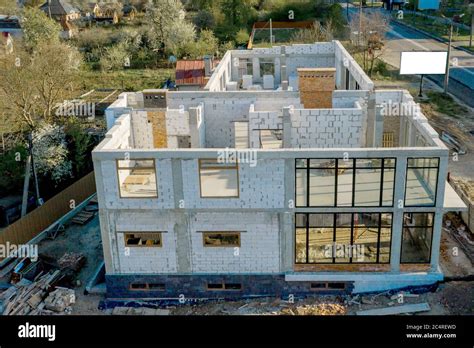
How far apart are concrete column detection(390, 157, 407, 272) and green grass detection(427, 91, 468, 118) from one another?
2674 cm

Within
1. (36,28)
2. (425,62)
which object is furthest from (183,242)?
(36,28)

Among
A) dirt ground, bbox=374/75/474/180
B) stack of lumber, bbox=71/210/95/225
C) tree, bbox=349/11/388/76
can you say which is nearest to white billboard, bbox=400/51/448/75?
dirt ground, bbox=374/75/474/180

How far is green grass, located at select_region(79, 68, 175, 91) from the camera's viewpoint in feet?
186

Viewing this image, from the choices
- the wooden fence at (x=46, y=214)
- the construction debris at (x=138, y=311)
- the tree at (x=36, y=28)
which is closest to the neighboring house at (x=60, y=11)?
the tree at (x=36, y=28)

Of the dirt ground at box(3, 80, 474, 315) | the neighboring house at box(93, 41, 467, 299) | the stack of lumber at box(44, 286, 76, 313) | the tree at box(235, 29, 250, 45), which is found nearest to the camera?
the neighboring house at box(93, 41, 467, 299)

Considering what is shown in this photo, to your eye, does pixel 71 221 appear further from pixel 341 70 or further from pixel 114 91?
pixel 114 91

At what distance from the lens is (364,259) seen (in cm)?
2047

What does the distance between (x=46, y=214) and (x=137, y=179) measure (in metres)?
8.38

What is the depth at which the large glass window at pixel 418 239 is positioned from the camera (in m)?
20.3

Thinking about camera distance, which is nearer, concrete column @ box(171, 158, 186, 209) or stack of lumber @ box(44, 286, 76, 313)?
concrete column @ box(171, 158, 186, 209)

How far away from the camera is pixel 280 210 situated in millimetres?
19797

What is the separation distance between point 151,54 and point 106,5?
2552 centimetres

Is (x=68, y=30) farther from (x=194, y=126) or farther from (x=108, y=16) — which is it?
(x=194, y=126)

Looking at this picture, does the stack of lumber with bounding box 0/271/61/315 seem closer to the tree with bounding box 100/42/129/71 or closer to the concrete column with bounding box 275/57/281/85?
the concrete column with bounding box 275/57/281/85
